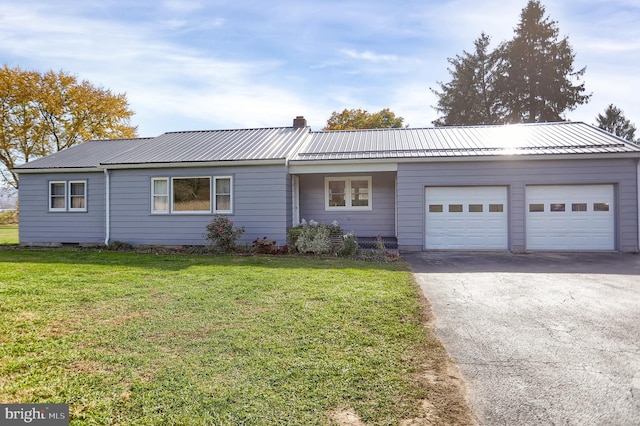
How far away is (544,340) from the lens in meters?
4.00

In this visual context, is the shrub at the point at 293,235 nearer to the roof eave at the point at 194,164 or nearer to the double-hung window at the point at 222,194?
the roof eave at the point at 194,164

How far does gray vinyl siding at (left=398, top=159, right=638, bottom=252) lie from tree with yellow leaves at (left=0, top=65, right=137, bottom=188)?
24.8 meters

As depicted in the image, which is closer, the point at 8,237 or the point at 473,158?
the point at 473,158

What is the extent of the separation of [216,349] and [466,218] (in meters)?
9.62

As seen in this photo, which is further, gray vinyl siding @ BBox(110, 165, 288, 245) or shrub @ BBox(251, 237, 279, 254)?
gray vinyl siding @ BBox(110, 165, 288, 245)

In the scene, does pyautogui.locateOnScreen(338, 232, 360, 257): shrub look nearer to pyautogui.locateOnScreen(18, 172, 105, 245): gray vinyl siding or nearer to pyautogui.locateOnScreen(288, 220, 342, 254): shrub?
pyautogui.locateOnScreen(288, 220, 342, 254): shrub

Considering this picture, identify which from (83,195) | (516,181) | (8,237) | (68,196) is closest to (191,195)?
(83,195)

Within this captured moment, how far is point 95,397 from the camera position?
2.71 metres

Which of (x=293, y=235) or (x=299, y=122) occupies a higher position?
(x=299, y=122)

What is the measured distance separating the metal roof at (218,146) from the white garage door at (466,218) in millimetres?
5013

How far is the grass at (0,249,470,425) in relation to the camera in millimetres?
2619

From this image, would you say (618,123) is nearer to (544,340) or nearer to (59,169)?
(544,340)

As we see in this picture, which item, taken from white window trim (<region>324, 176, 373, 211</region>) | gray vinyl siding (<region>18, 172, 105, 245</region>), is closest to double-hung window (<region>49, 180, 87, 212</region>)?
gray vinyl siding (<region>18, 172, 105, 245</region>)

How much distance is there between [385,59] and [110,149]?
1191 cm
